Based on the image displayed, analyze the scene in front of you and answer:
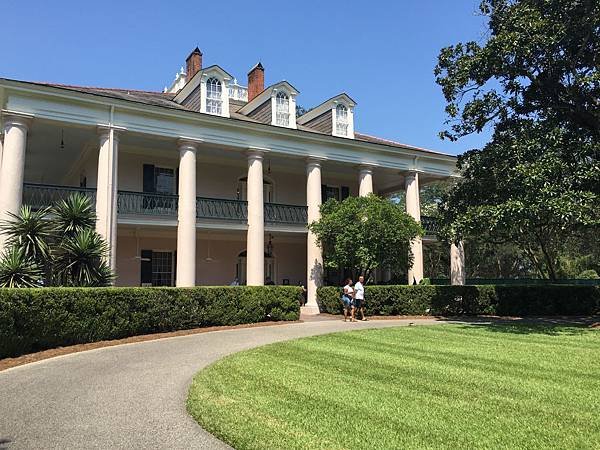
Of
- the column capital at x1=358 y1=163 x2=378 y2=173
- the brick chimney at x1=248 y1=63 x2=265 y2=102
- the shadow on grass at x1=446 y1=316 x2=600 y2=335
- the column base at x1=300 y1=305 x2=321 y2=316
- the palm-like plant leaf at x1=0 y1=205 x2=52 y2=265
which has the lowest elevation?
the shadow on grass at x1=446 y1=316 x2=600 y2=335

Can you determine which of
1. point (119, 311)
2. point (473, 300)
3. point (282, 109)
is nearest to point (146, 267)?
point (282, 109)

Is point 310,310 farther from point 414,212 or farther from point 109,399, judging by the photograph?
point 109,399

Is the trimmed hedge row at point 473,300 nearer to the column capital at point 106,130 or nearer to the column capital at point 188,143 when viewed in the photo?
the column capital at point 188,143

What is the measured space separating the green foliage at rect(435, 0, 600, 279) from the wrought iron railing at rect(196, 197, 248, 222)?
8.43 meters

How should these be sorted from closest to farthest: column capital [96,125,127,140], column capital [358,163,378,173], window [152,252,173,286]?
column capital [96,125,127,140], window [152,252,173,286], column capital [358,163,378,173]

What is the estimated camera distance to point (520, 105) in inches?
657

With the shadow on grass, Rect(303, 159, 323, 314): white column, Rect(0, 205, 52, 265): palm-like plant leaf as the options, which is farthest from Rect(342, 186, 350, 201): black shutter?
Rect(0, 205, 52, 265): palm-like plant leaf

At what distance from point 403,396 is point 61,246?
10.6m

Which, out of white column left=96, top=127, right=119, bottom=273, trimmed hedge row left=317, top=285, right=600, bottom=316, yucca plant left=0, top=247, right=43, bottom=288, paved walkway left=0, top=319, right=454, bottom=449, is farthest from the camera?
trimmed hedge row left=317, top=285, right=600, bottom=316

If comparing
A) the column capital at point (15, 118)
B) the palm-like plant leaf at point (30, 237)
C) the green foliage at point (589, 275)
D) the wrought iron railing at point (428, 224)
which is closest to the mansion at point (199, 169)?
the column capital at point (15, 118)

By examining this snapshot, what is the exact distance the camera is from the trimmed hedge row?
19.2 metres

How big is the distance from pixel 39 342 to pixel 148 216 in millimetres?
8493

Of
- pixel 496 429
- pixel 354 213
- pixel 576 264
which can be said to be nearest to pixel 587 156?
pixel 354 213

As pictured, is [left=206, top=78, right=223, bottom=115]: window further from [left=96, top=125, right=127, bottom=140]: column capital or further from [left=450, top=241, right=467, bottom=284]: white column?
[left=450, top=241, right=467, bottom=284]: white column
